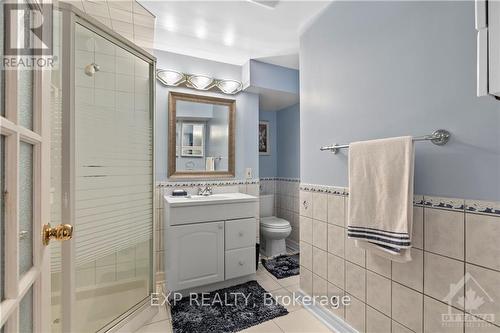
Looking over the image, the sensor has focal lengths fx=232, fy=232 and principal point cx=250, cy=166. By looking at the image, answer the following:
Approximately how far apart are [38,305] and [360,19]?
6.34 feet

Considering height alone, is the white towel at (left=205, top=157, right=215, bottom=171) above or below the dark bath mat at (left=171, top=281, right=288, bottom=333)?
above

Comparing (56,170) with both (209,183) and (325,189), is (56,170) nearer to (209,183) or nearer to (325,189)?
(209,183)

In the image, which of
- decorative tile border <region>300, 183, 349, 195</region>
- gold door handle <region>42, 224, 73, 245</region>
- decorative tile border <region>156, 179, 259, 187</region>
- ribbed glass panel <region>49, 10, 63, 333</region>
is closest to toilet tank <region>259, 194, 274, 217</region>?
decorative tile border <region>156, 179, 259, 187</region>

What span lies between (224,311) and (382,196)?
139cm

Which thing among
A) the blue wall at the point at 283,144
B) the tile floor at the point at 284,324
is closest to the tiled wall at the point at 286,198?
the blue wall at the point at 283,144

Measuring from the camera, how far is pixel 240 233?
6.96 feet

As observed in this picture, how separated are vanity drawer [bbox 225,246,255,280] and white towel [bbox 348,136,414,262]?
1.09 m

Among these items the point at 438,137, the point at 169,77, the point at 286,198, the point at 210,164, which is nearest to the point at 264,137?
the point at 286,198

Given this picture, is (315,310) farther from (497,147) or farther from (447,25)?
(447,25)

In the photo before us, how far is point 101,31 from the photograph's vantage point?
4.40 ft

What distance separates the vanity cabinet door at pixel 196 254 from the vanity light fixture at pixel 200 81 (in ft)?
4.54

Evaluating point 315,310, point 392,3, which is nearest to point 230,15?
point 392,3

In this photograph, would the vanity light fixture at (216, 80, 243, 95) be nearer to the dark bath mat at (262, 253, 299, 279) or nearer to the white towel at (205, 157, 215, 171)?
the white towel at (205, 157, 215, 171)

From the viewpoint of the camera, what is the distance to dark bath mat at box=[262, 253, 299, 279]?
7.68 ft
